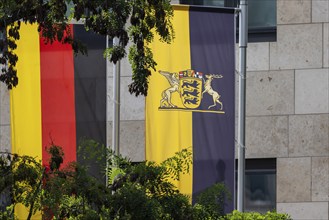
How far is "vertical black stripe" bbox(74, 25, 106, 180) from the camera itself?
30359 mm

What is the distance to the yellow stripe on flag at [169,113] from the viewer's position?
98.6ft

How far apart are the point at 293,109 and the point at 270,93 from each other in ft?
2.54

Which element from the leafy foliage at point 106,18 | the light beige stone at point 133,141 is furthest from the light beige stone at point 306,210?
the leafy foliage at point 106,18

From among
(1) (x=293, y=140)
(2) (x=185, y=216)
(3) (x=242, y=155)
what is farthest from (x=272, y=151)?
(2) (x=185, y=216)

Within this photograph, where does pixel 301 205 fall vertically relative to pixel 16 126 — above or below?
below

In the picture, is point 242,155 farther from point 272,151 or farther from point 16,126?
point 16,126

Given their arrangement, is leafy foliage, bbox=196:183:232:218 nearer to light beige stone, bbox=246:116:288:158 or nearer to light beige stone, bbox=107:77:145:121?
light beige stone, bbox=246:116:288:158

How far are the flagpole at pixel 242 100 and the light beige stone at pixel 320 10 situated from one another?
3.02 metres

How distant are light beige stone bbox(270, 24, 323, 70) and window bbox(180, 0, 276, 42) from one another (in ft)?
1.10

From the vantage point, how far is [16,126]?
101 ft

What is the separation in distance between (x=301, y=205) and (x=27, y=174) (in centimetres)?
1528

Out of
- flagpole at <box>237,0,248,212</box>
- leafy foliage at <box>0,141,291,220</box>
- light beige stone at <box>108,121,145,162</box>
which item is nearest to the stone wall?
flagpole at <box>237,0,248,212</box>

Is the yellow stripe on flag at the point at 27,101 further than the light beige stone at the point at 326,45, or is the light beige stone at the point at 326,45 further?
the light beige stone at the point at 326,45

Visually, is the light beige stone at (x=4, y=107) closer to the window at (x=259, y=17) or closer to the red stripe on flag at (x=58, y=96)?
the red stripe on flag at (x=58, y=96)
